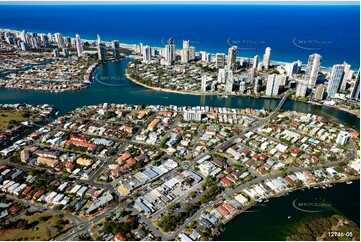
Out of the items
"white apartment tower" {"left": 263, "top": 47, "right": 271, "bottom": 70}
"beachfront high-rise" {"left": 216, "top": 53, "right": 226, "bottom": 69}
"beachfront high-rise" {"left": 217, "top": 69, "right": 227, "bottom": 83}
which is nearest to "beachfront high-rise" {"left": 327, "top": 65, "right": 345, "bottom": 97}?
"beachfront high-rise" {"left": 217, "top": 69, "right": 227, "bottom": 83}

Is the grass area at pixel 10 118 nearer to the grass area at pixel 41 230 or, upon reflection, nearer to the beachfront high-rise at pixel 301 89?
the grass area at pixel 41 230

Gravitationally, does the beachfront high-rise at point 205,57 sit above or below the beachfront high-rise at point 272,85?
above

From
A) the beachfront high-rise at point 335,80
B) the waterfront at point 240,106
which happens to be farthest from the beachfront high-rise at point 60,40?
the beachfront high-rise at point 335,80

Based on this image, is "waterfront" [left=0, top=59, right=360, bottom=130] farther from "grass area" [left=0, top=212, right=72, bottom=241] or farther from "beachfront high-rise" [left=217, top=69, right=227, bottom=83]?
"grass area" [left=0, top=212, right=72, bottom=241]

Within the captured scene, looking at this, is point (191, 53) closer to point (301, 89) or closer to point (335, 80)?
point (301, 89)

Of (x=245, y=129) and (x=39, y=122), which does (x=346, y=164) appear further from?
(x=39, y=122)

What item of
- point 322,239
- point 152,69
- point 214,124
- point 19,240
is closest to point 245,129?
point 214,124
